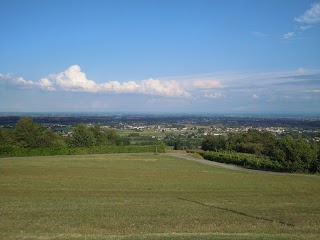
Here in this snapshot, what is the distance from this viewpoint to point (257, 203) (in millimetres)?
19547

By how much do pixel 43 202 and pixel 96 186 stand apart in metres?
7.98

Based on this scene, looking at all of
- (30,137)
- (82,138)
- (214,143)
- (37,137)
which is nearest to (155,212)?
(82,138)

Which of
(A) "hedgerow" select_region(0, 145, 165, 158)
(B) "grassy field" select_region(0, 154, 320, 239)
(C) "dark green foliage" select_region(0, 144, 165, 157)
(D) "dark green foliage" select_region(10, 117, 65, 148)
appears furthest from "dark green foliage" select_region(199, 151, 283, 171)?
(D) "dark green foliage" select_region(10, 117, 65, 148)

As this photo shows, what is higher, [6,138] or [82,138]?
[6,138]

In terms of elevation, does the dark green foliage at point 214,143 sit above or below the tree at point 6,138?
below

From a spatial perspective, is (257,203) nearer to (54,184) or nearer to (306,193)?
(306,193)

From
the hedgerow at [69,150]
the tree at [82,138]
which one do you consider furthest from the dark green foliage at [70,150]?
the tree at [82,138]

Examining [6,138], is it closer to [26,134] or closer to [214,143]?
[26,134]

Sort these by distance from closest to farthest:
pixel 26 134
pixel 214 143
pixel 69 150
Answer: pixel 69 150, pixel 26 134, pixel 214 143

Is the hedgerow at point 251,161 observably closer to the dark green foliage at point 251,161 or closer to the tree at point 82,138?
the dark green foliage at point 251,161

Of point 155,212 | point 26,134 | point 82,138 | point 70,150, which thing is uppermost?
point 155,212

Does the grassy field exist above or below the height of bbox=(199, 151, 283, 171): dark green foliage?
above

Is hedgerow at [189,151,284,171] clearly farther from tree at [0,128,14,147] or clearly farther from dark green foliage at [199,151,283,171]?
tree at [0,128,14,147]

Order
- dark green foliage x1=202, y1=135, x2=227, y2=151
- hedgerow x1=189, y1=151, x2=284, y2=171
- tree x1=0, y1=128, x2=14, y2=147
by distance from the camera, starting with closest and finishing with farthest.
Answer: hedgerow x1=189, y1=151, x2=284, y2=171
tree x1=0, y1=128, x2=14, y2=147
dark green foliage x1=202, y1=135, x2=227, y2=151
